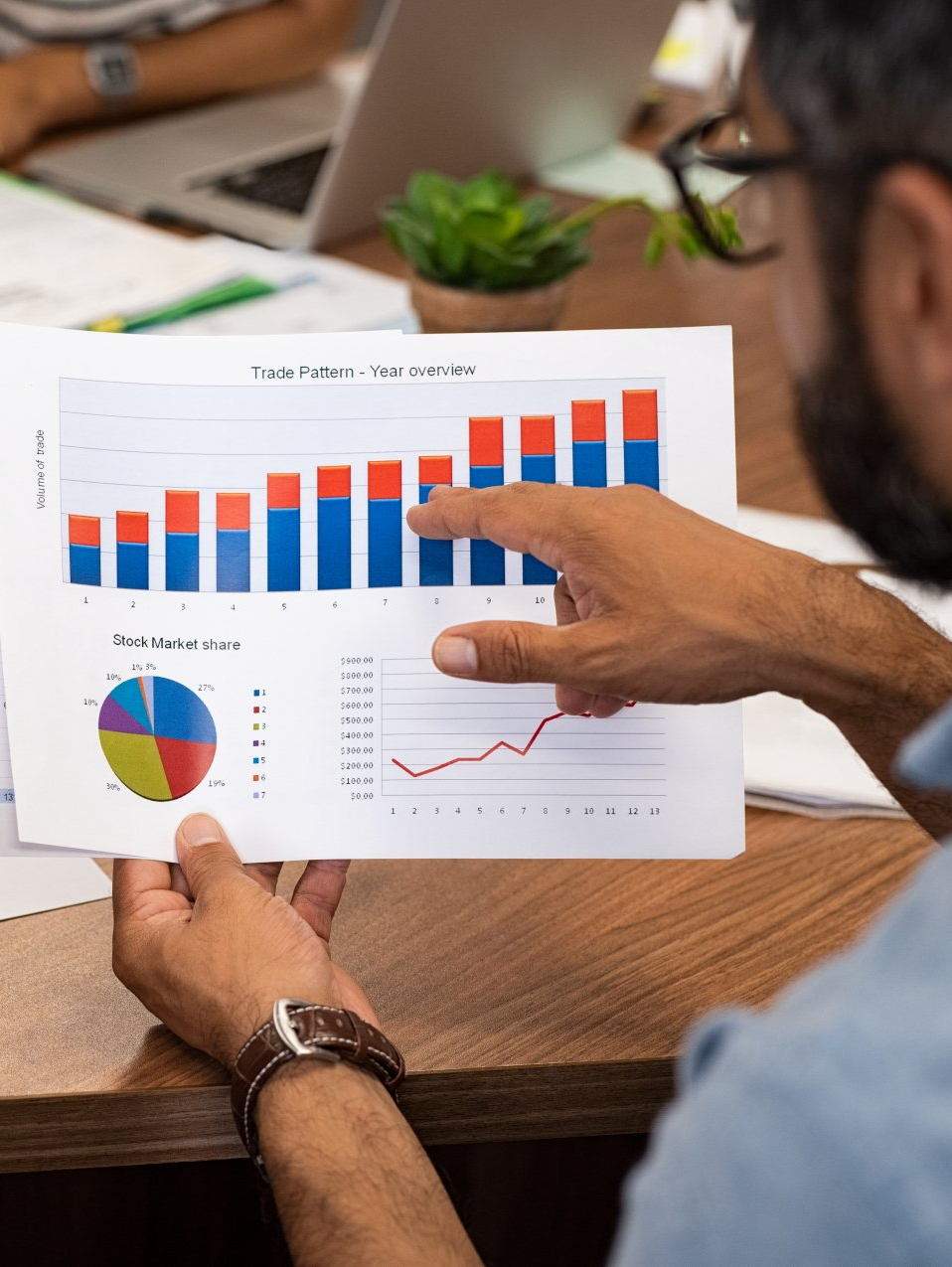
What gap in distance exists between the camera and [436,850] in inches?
31.5

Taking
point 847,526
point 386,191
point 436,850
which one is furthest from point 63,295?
point 847,526

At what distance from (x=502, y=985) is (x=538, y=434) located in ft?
0.99

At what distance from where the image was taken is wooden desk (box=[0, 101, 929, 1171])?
74 centimetres

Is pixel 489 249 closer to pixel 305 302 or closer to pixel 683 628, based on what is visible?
pixel 305 302

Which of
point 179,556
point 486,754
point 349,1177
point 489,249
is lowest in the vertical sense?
point 349,1177

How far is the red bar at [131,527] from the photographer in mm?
801

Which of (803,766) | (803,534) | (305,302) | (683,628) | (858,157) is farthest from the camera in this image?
(305,302)

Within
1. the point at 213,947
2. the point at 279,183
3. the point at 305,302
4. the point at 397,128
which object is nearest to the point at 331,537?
the point at 213,947

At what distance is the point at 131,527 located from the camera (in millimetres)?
801

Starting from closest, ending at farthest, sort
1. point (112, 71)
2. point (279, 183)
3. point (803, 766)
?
point (803, 766) → point (279, 183) → point (112, 71)

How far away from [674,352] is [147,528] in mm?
304

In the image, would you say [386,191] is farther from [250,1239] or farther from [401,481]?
[250,1239]

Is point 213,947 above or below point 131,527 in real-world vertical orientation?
below

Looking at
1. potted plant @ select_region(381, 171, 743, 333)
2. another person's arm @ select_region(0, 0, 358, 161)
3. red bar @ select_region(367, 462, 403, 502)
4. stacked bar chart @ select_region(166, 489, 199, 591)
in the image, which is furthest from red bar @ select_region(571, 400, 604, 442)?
another person's arm @ select_region(0, 0, 358, 161)
